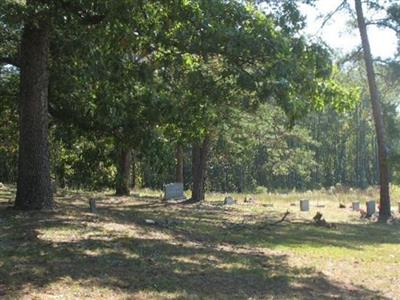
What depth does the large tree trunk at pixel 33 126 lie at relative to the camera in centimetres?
1247

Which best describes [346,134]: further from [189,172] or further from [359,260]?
[359,260]

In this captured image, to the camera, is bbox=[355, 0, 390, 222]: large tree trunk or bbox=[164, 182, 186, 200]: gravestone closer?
bbox=[355, 0, 390, 222]: large tree trunk

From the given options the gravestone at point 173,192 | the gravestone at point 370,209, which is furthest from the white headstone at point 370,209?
the gravestone at point 173,192

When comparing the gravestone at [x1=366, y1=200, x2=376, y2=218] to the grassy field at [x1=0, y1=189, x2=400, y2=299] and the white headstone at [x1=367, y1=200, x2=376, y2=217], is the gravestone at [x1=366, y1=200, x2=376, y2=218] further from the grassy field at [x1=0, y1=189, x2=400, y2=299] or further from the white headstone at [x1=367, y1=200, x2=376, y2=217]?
the grassy field at [x1=0, y1=189, x2=400, y2=299]

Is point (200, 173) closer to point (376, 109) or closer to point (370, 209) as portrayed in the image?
point (370, 209)

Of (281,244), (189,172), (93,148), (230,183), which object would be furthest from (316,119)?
(281,244)

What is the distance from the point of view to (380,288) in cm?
909

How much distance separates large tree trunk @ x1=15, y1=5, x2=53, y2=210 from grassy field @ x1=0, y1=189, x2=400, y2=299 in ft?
1.78

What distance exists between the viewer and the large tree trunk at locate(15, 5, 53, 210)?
12.5 m

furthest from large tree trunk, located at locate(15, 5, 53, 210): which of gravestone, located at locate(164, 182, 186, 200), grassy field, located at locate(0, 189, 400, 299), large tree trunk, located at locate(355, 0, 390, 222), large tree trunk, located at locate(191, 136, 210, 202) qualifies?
gravestone, located at locate(164, 182, 186, 200)

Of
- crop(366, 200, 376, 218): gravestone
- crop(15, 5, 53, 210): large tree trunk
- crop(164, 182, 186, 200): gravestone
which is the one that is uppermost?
crop(15, 5, 53, 210): large tree trunk

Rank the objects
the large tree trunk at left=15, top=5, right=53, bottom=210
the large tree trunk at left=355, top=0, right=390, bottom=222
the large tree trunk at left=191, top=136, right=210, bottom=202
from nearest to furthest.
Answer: the large tree trunk at left=15, top=5, right=53, bottom=210 → the large tree trunk at left=355, top=0, right=390, bottom=222 → the large tree trunk at left=191, top=136, right=210, bottom=202

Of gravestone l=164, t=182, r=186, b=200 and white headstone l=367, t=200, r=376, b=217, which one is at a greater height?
gravestone l=164, t=182, r=186, b=200

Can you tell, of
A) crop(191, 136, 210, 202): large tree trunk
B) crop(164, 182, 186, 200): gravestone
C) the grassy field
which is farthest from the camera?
crop(164, 182, 186, 200): gravestone
